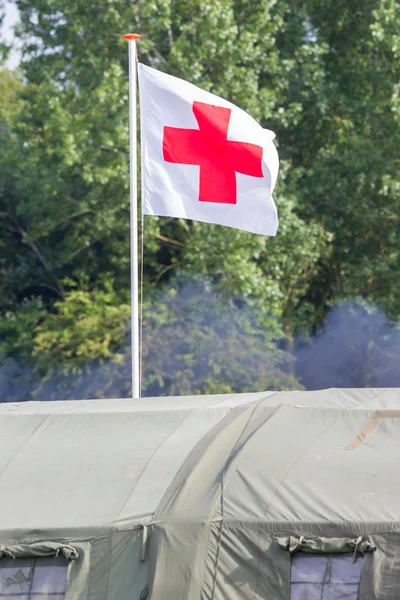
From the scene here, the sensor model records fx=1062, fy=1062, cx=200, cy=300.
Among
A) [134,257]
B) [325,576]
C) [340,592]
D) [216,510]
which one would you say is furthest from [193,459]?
[134,257]

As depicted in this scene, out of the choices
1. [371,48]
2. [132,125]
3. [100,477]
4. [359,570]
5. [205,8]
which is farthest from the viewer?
Result: [371,48]

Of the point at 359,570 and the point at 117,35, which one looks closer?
the point at 359,570

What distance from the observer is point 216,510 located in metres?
6.02

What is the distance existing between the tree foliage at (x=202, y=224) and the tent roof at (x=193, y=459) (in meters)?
8.84

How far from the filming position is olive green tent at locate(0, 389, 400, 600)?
5.74 metres

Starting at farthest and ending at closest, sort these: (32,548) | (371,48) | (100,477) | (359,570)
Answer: (371,48), (100,477), (32,548), (359,570)

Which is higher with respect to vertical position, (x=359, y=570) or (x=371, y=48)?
(x=371, y=48)

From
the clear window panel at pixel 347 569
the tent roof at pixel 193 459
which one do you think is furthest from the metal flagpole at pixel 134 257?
the clear window panel at pixel 347 569

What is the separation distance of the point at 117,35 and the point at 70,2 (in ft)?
3.02

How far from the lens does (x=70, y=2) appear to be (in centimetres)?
1689

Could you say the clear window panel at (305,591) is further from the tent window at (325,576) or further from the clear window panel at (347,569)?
the clear window panel at (347,569)

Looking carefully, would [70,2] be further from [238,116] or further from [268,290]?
[238,116]

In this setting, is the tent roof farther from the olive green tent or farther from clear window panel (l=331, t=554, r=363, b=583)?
clear window panel (l=331, t=554, r=363, b=583)

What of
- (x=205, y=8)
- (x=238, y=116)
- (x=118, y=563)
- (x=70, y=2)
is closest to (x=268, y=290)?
(x=205, y=8)
